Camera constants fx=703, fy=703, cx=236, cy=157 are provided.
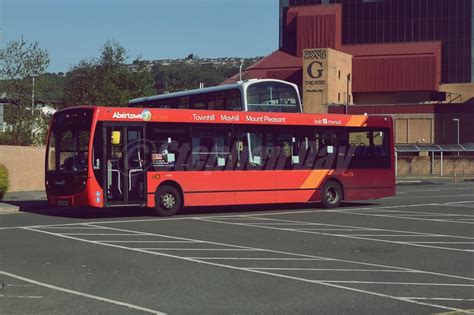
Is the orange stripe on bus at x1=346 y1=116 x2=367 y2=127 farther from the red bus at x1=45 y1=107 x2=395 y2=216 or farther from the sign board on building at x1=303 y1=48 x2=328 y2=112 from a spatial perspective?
the sign board on building at x1=303 y1=48 x2=328 y2=112

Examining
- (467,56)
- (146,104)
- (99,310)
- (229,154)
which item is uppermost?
(467,56)

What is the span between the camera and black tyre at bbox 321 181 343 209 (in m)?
23.5

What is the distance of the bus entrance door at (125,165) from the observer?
63.6 feet

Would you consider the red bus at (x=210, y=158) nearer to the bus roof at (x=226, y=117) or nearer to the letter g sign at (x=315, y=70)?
the bus roof at (x=226, y=117)

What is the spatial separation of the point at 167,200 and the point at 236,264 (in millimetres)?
9098

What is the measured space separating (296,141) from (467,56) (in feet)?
249

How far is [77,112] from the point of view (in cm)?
2005

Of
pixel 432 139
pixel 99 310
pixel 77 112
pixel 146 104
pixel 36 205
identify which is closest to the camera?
pixel 99 310

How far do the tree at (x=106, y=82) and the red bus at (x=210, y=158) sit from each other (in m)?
22.3

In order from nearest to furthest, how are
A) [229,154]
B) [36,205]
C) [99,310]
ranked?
[99,310], [229,154], [36,205]

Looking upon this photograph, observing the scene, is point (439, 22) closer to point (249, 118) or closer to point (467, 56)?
Result: point (467, 56)

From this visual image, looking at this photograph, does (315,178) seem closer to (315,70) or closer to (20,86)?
(20,86)

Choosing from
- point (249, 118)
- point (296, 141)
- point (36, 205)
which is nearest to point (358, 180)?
point (296, 141)

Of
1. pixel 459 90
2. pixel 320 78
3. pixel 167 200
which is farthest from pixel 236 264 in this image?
pixel 459 90
